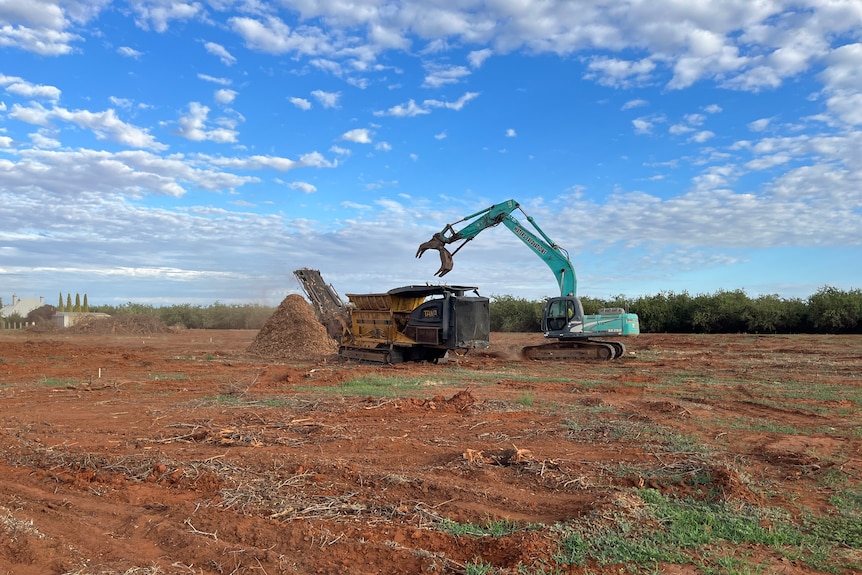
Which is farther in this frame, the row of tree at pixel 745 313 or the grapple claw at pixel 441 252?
the row of tree at pixel 745 313

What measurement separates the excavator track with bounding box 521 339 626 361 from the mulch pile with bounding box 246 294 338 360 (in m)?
7.91

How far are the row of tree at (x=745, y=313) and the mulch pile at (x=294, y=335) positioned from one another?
2383cm

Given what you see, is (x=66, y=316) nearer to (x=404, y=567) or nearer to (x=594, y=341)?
(x=594, y=341)

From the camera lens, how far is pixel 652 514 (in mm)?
5074

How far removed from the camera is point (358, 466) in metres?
6.55

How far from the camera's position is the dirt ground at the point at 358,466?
4.38m

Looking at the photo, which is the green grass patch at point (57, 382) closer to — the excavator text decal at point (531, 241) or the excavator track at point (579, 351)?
the excavator text decal at point (531, 241)

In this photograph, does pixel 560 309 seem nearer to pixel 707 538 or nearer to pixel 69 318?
pixel 707 538

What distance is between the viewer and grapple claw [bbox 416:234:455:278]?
20766 millimetres

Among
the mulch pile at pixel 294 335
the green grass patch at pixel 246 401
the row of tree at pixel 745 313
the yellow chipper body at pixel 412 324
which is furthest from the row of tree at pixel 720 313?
the green grass patch at pixel 246 401

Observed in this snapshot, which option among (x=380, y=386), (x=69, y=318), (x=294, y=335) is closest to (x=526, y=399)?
(x=380, y=386)

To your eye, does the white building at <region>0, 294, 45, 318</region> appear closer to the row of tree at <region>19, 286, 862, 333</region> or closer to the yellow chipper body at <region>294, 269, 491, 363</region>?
the row of tree at <region>19, 286, 862, 333</region>

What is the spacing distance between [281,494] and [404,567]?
6.00 feet

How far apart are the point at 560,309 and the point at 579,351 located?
173cm
